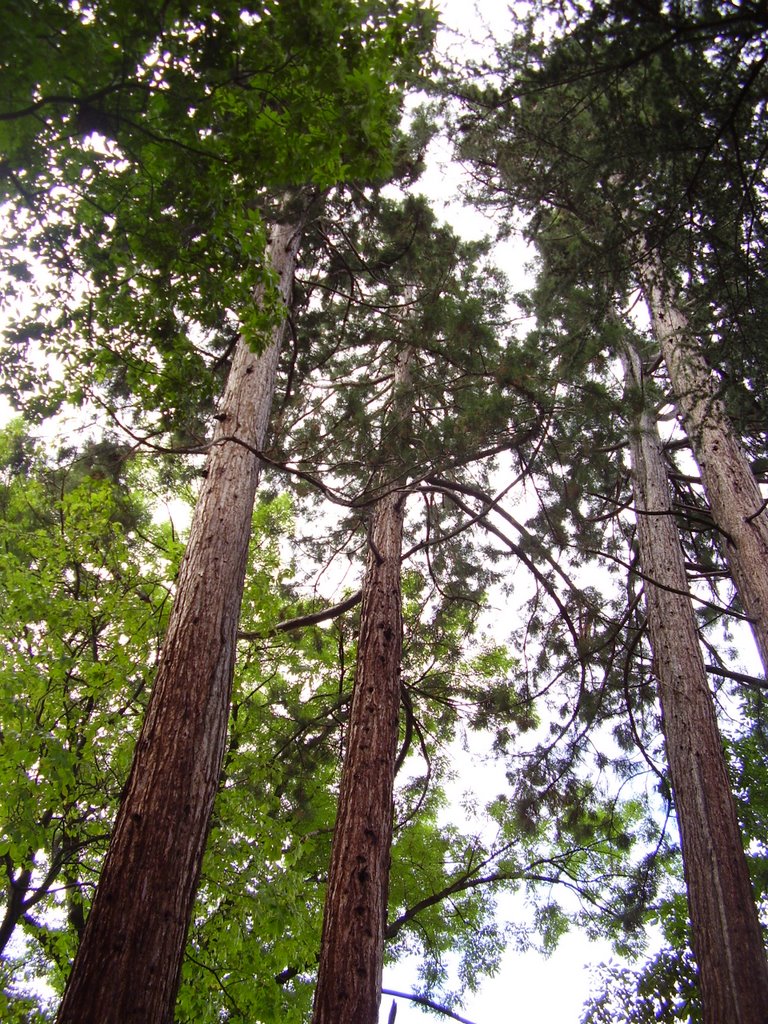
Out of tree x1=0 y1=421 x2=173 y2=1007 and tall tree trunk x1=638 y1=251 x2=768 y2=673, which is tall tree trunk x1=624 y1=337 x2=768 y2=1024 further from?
tree x1=0 y1=421 x2=173 y2=1007

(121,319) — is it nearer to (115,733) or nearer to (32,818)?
(32,818)

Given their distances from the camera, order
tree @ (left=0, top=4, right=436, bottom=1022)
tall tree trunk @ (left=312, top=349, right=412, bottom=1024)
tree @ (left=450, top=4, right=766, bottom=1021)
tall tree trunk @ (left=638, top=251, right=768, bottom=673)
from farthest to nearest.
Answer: tall tree trunk @ (left=638, top=251, right=768, bottom=673) → tall tree trunk @ (left=312, top=349, right=412, bottom=1024) → tree @ (left=450, top=4, right=766, bottom=1021) → tree @ (left=0, top=4, right=436, bottom=1022)

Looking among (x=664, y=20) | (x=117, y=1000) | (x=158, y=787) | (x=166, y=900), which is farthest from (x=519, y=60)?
(x=117, y=1000)

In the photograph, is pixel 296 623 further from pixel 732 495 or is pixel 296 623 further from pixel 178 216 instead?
pixel 732 495

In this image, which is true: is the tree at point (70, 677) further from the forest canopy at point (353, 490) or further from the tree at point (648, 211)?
Result: the tree at point (648, 211)

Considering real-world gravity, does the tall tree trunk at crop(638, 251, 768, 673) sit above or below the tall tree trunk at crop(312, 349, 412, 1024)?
above

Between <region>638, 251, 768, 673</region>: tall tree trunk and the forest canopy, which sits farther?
<region>638, 251, 768, 673</region>: tall tree trunk

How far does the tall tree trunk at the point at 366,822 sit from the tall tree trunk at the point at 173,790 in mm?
1869

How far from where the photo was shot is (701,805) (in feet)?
16.1

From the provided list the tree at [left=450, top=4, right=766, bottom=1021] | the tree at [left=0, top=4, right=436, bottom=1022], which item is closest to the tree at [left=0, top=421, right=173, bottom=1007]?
the tree at [left=0, top=4, right=436, bottom=1022]

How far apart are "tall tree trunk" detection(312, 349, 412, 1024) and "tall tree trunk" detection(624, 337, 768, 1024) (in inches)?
92.7

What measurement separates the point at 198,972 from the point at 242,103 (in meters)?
6.70

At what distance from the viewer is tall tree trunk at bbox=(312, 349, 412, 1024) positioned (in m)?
3.94

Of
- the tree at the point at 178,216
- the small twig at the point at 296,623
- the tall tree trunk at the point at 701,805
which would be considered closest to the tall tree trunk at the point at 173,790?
the tree at the point at 178,216
